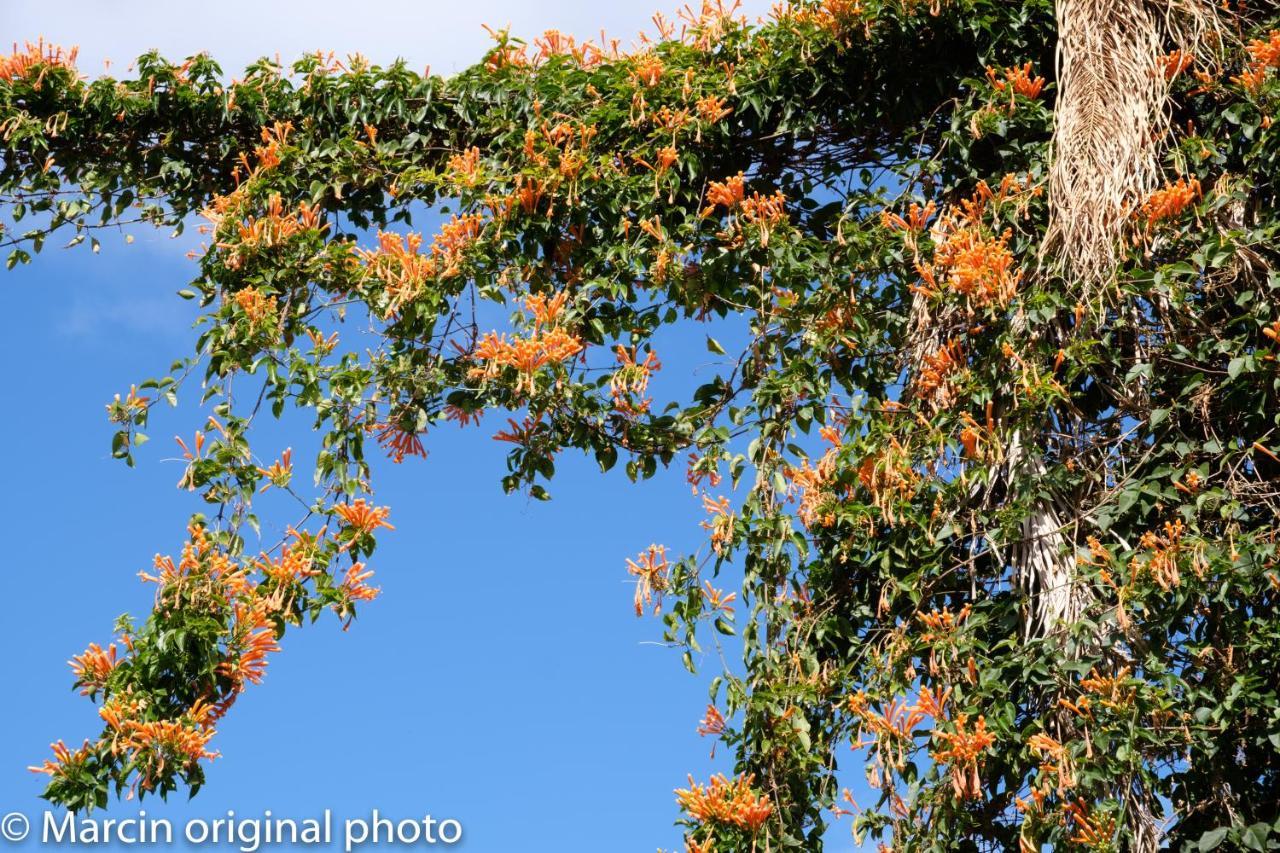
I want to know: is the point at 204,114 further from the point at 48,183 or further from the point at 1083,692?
the point at 1083,692

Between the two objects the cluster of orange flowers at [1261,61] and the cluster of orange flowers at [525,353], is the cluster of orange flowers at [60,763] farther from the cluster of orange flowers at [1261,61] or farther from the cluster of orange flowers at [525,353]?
the cluster of orange flowers at [1261,61]

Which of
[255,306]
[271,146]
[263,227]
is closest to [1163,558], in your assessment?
[255,306]

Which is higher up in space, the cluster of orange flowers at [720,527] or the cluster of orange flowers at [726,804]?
the cluster of orange flowers at [720,527]

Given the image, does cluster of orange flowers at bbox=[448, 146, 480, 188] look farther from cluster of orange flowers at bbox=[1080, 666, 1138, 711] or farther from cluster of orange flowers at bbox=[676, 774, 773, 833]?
cluster of orange flowers at bbox=[1080, 666, 1138, 711]

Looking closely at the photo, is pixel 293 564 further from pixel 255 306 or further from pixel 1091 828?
pixel 1091 828

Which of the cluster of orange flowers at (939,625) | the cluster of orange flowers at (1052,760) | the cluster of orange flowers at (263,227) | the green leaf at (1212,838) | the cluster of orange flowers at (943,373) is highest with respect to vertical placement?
the cluster of orange flowers at (263,227)

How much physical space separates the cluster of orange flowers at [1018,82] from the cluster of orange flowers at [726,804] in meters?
2.30

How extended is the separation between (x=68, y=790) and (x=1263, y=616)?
3.11 meters

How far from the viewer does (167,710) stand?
3684 millimetres

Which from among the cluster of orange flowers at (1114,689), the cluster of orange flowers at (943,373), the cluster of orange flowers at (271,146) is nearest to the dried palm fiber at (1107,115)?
the cluster of orange flowers at (943,373)

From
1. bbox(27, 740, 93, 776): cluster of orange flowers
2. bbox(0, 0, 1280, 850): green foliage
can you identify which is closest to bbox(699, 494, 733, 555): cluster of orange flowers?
bbox(0, 0, 1280, 850): green foliage

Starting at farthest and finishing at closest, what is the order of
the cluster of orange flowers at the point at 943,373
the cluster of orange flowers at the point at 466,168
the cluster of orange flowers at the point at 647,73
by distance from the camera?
the cluster of orange flowers at the point at 647,73 → the cluster of orange flowers at the point at 466,168 → the cluster of orange flowers at the point at 943,373

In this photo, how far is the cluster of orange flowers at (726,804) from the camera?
12.3 feet

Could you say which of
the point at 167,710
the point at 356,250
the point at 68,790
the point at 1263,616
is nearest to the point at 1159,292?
the point at 1263,616
